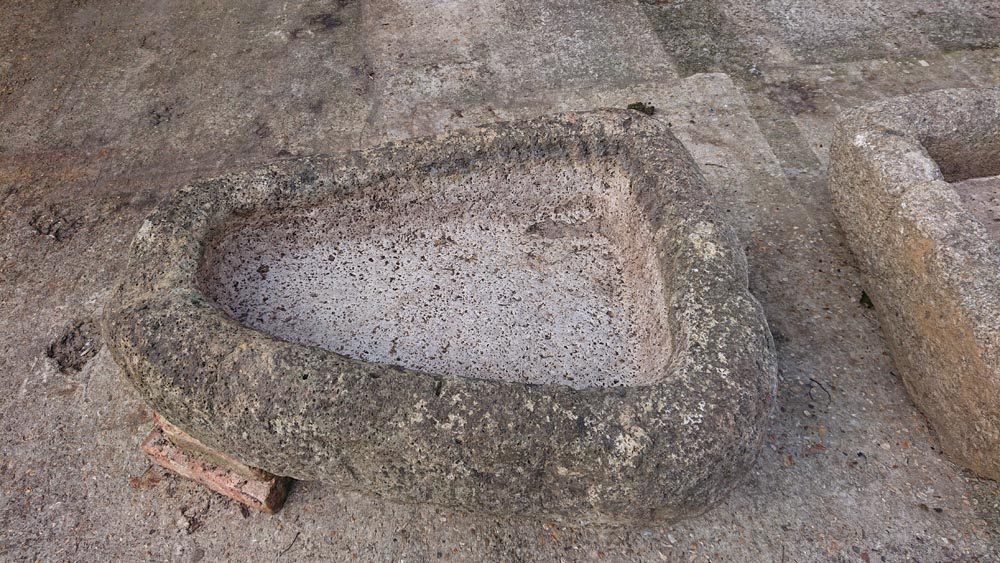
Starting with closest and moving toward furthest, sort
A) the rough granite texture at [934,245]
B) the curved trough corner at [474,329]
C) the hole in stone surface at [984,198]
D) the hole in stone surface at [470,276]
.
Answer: the curved trough corner at [474,329]
the rough granite texture at [934,245]
the hole in stone surface at [470,276]
the hole in stone surface at [984,198]

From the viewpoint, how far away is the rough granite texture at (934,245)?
2459 millimetres

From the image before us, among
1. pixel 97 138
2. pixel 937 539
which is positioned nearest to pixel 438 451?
pixel 937 539

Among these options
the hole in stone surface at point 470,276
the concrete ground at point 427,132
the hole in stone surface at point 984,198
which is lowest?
the concrete ground at point 427,132

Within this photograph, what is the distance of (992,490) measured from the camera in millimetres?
2625

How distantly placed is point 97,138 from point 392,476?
3622 millimetres

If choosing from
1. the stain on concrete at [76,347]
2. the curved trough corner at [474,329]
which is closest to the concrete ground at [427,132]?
the stain on concrete at [76,347]

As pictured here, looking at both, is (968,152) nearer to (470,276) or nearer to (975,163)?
(975,163)

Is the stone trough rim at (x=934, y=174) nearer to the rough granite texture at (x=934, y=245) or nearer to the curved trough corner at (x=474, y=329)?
the rough granite texture at (x=934, y=245)

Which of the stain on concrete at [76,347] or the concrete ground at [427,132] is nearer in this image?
the concrete ground at [427,132]

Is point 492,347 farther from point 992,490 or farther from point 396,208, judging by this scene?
point 992,490

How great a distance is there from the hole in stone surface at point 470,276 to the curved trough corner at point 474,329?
1 centimetres

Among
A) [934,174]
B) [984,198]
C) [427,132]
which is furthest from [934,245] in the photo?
[427,132]

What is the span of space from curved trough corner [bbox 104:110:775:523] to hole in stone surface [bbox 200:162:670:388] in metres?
0.01

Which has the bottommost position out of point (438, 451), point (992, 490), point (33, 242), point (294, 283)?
point (992, 490)
